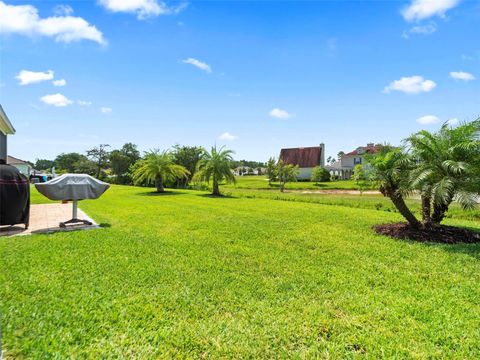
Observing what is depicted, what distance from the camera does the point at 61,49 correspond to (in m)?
4.96

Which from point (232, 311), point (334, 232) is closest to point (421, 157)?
point (334, 232)

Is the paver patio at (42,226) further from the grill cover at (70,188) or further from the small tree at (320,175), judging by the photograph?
the small tree at (320,175)

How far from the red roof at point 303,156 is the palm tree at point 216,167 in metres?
35.2

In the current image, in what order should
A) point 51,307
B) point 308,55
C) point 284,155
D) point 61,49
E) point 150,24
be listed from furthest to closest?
1. point 284,155
2. point 308,55
3. point 150,24
4. point 61,49
5. point 51,307

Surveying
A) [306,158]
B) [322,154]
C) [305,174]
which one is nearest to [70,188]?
[305,174]

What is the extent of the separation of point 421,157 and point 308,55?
18.9ft

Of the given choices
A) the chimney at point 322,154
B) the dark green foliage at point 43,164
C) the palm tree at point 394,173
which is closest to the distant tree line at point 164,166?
the palm tree at point 394,173

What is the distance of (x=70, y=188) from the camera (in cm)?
854

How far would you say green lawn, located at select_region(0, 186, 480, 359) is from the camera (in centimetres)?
302

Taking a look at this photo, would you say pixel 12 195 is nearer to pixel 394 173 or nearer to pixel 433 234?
pixel 394 173

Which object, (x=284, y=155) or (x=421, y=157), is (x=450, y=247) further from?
(x=284, y=155)

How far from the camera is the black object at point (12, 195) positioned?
7312 mm

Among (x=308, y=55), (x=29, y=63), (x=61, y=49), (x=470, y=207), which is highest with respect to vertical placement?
(x=308, y=55)

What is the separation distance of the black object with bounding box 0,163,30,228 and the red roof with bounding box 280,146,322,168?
5154cm
